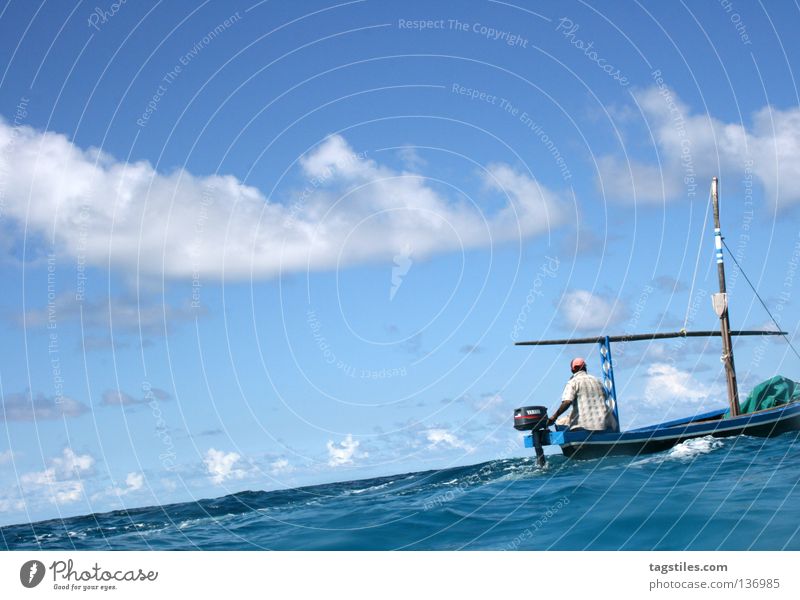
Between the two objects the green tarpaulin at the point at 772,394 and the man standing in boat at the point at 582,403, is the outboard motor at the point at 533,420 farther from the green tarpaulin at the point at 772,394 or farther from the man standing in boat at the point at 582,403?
the green tarpaulin at the point at 772,394

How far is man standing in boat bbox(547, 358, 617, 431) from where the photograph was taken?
20531mm

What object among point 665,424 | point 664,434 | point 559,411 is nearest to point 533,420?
point 559,411

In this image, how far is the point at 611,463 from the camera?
20078 mm

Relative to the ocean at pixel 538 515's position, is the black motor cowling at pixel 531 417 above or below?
above

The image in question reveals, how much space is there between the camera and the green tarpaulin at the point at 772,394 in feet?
96.8

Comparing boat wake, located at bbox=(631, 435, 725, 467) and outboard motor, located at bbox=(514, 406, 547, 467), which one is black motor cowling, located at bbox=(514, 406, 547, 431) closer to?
outboard motor, located at bbox=(514, 406, 547, 467)

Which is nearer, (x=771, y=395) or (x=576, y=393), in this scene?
(x=576, y=393)

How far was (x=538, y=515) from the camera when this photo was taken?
12.4 m

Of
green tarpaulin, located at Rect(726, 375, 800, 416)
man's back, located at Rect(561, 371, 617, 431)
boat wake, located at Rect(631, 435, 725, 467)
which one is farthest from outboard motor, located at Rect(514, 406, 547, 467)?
green tarpaulin, located at Rect(726, 375, 800, 416)

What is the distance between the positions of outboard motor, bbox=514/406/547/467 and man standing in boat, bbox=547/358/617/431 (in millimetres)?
260

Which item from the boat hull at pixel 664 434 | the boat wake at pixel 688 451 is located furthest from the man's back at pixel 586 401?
the boat wake at pixel 688 451
